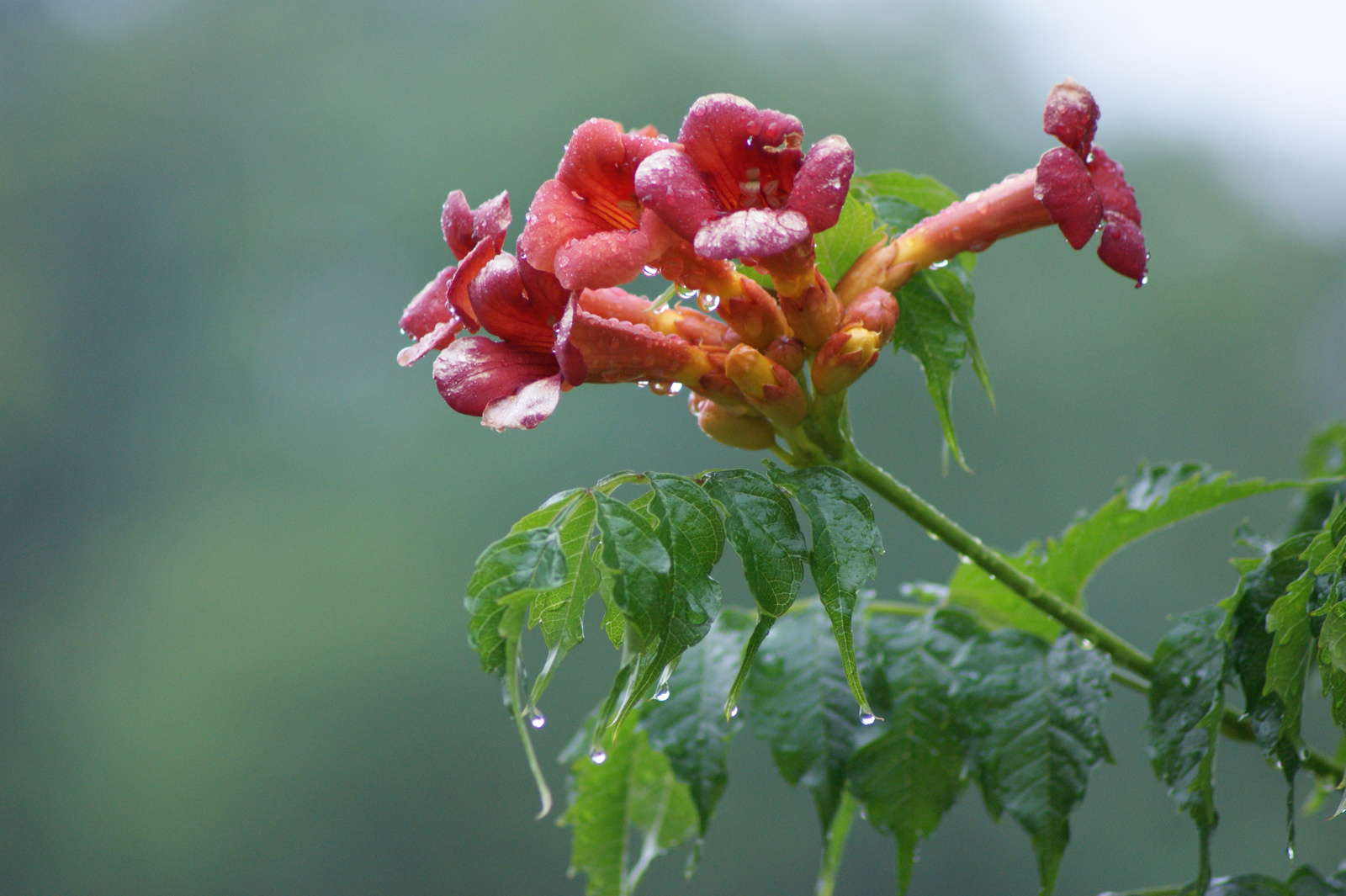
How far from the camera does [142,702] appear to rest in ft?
28.2

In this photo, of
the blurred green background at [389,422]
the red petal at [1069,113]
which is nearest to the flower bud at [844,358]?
the red petal at [1069,113]

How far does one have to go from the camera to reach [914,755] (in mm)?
899

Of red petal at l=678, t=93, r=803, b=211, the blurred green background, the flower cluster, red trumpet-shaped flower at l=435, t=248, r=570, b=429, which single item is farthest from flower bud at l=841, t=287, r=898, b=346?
the blurred green background

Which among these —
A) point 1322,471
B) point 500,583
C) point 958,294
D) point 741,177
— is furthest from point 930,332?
point 1322,471

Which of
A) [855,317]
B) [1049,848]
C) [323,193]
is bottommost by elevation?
[1049,848]

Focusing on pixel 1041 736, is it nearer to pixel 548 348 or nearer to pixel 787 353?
pixel 787 353

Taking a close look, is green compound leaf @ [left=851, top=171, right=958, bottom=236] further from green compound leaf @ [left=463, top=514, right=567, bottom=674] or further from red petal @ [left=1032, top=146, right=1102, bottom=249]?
green compound leaf @ [left=463, top=514, right=567, bottom=674]

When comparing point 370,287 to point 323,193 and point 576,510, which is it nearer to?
point 323,193

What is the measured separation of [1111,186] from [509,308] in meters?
0.47

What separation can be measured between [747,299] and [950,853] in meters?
8.13

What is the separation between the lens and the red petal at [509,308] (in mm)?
632

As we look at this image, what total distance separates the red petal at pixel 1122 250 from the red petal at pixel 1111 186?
16mm

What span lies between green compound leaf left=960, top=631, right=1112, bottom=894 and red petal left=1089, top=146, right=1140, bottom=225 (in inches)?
14.4

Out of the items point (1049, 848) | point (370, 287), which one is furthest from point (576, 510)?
point (370, 287)
